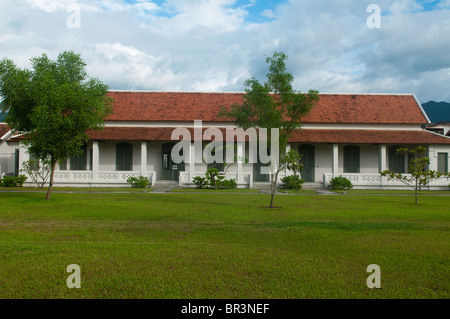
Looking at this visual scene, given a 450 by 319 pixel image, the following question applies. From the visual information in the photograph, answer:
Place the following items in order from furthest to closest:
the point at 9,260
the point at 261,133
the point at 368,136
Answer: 1. the point at 368,136
2. the point at 261,133
3. the point at 9,260

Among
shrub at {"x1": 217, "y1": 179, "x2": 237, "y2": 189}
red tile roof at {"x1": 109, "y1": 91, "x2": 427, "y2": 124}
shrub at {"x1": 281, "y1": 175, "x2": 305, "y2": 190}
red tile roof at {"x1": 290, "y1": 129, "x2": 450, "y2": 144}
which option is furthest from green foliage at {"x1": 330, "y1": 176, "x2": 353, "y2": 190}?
shrub at {"x1": 217, "y1": 179, "x2": 237, "y2": 189}

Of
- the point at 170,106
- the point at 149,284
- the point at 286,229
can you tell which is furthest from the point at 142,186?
the point at 149,284

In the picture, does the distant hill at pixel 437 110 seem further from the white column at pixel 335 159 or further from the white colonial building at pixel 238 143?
the white column at pixel 335 159

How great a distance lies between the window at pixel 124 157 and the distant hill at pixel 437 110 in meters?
111

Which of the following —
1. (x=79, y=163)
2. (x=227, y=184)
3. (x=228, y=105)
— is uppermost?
(x=228, y=105)

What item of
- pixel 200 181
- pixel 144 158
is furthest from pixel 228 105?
pixel 144 158

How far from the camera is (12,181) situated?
25.2 m

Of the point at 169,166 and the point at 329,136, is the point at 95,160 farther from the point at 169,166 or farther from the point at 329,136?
the point at 329,136

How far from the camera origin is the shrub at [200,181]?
82.3 feet

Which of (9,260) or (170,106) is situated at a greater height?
(170,106)

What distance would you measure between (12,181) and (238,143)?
47.0ft
